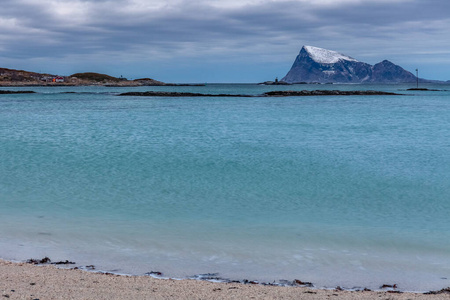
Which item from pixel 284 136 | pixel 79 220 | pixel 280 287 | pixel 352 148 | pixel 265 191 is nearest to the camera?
pixel 280 287

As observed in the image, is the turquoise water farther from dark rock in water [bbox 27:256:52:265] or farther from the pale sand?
the pale sand

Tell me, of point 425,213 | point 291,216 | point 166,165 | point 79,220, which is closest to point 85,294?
point 79,220

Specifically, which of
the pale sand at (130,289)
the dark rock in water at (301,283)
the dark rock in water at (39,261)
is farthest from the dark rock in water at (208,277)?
the dark rock in water at (39,261)

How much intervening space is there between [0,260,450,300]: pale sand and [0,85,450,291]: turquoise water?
800mm

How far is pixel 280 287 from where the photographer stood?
293 inches

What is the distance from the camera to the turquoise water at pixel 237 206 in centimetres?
902

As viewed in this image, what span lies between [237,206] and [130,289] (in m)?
7.50

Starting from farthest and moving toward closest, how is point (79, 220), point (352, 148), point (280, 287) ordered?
point (352, 148), point (79, 220), point (280, 287)

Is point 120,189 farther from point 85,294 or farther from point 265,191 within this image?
point 85,294

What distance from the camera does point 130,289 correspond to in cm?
698

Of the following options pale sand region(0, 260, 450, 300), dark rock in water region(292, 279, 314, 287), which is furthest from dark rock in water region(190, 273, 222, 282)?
dark rock in water region(292, 279, 314, 287)

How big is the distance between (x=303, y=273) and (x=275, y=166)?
43.9ft

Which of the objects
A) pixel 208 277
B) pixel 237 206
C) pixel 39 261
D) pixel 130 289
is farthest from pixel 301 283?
pixel 237 206

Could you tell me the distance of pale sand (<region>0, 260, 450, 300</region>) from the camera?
6606mm
